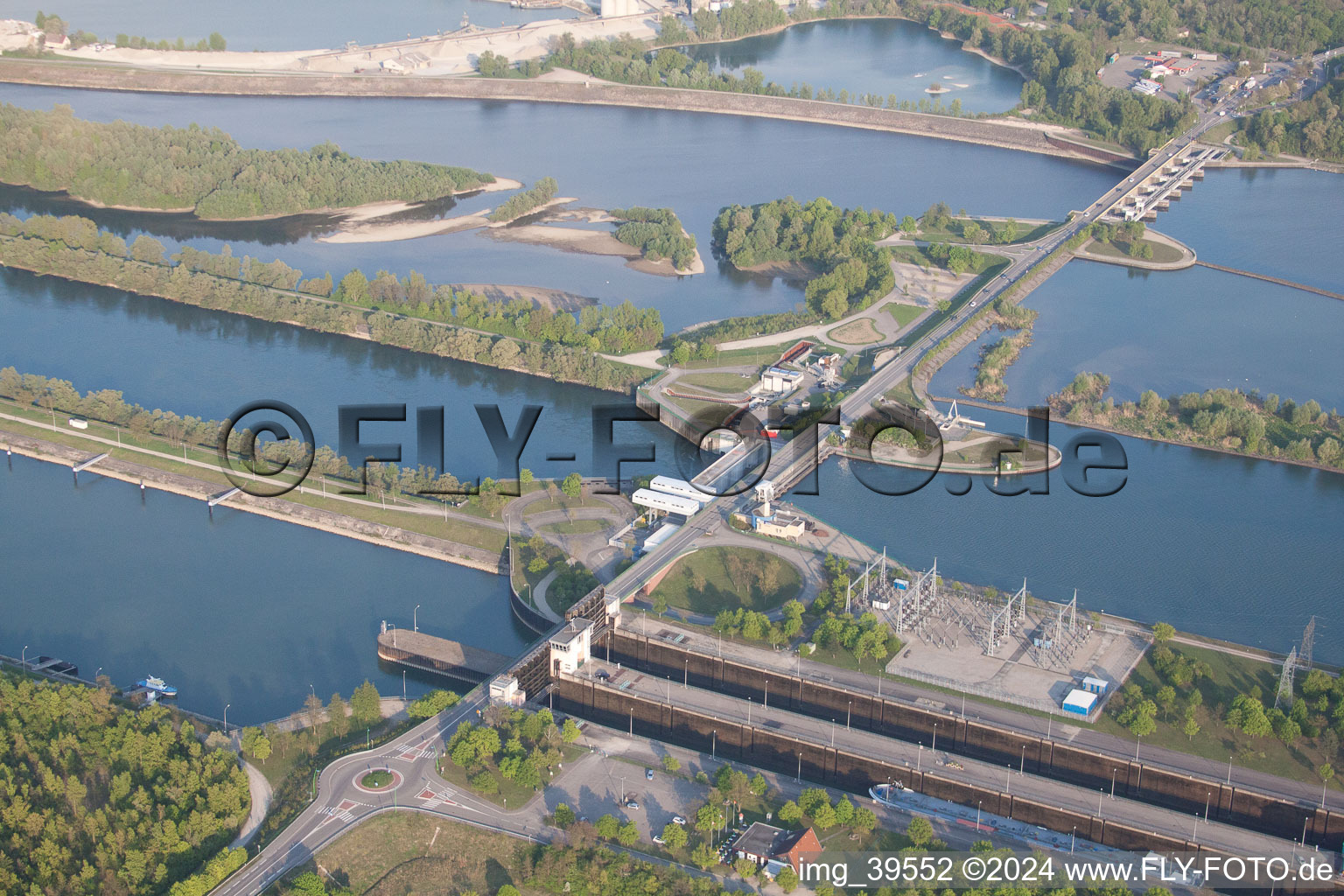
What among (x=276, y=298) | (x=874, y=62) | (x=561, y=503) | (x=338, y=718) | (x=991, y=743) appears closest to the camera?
(x=991, y=743)

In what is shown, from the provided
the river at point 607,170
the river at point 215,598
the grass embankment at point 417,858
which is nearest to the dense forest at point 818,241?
the river at point 607,170

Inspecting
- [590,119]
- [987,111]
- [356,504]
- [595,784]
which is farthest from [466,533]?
[987,111]

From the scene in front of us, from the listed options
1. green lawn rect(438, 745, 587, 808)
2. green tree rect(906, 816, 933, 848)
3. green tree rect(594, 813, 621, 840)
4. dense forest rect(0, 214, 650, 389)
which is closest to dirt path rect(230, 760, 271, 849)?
green lawn rect(438, 745, 587, 808)

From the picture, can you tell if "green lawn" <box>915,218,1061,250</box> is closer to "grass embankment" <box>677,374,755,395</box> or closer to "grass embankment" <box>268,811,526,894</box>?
"grass embankment" <box>677,374,755,395</box>

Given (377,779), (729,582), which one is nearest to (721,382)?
(729,582)

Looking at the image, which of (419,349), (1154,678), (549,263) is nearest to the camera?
(1154,678)

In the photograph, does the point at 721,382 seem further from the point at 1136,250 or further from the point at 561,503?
the point at 1136,250

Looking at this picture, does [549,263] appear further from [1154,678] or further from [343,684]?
[1154,678]
